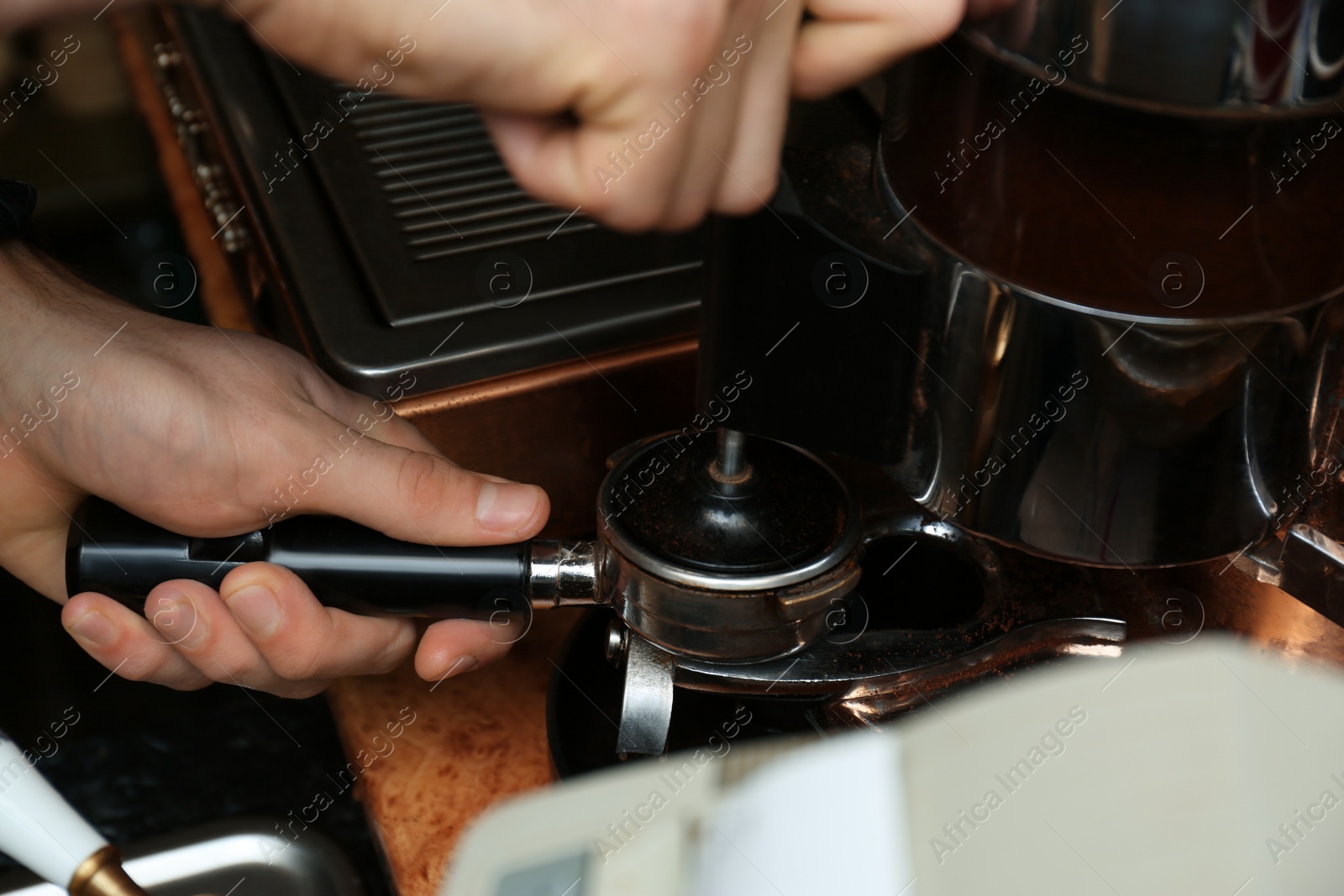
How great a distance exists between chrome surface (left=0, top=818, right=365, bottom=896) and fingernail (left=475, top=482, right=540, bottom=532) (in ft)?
1.06

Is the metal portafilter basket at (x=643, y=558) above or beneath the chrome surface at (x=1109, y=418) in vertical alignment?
beneath

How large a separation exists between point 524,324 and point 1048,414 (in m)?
0.39

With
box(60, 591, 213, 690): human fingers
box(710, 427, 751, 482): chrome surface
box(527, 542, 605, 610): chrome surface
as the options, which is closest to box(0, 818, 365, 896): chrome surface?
box(60, 591, 213, 690): human fingers

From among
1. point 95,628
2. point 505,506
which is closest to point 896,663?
point 505,506

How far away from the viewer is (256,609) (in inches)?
25.0

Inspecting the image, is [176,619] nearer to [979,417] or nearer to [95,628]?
[95,628]

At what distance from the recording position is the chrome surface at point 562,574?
58 centimetres

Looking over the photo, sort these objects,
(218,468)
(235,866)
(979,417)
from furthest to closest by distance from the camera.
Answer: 1. (235,866)
2. (218,468)
3. (979,417)

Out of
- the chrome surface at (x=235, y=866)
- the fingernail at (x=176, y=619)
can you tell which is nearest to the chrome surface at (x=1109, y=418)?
the fingernail at (x=176, y=619)

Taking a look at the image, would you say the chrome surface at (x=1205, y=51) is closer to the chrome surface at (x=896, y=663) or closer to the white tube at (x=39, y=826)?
the chrome surface at (x=896, y=663)

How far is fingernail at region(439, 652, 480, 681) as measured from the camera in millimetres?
704

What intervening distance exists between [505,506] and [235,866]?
1.22 ft

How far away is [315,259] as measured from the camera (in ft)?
2.61

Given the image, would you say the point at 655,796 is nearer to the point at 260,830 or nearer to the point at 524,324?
the point at 524,324
